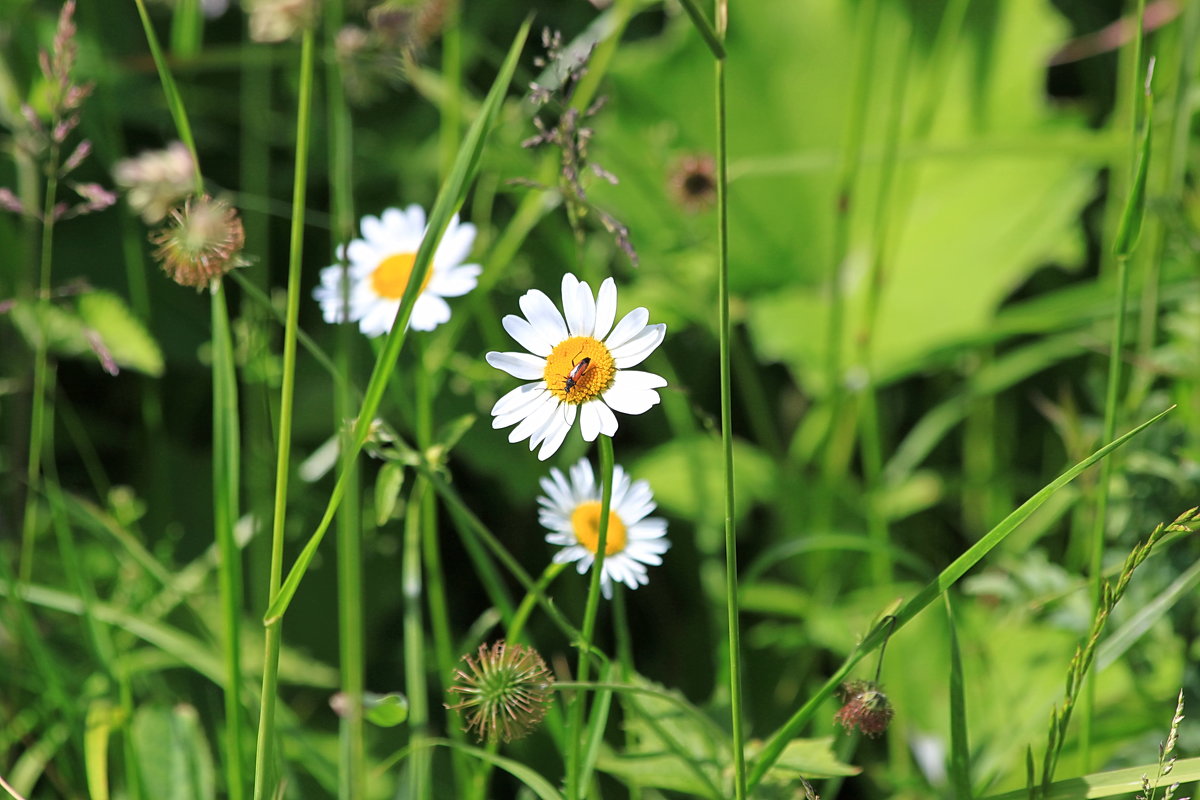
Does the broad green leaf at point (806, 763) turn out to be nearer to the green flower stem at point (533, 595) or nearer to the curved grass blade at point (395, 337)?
the green flower stem at point (533, 595)

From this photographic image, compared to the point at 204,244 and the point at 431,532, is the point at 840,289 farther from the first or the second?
the point at 204,244

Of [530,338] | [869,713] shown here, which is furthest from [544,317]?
[869,713]

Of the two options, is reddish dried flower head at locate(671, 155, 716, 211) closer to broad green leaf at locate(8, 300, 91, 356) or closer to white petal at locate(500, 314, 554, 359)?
white petal at locate(500, 314, 554, 359)

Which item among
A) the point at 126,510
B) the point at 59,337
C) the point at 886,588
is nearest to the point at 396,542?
the point at 126,510

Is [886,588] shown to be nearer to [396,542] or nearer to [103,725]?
[396,542]

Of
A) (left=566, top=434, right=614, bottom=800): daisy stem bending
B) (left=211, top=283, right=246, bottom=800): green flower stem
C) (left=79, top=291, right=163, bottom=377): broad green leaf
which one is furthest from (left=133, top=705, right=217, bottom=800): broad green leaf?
(left=566, top=434, right=614, bottom=800): daisy stem bending
